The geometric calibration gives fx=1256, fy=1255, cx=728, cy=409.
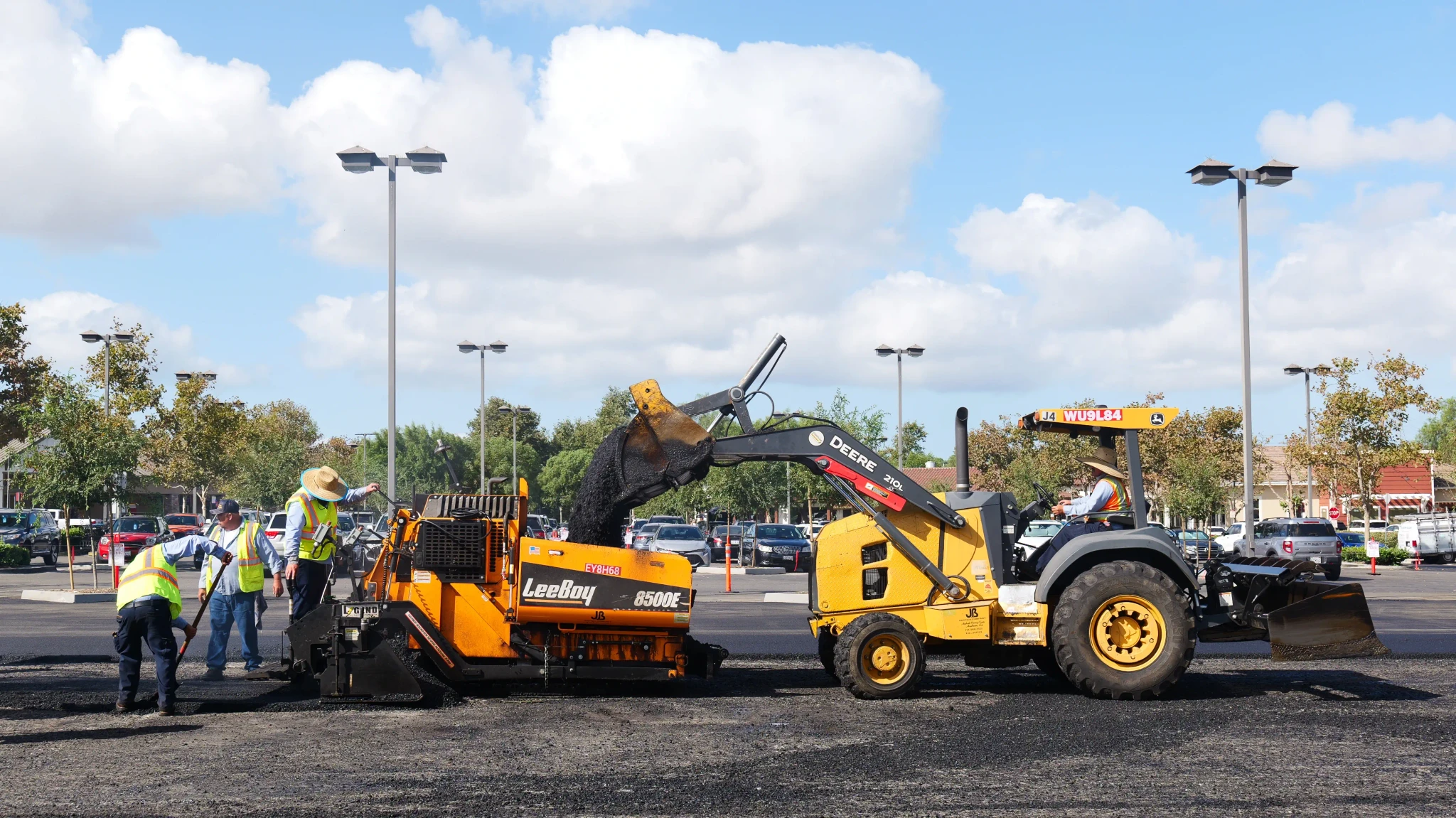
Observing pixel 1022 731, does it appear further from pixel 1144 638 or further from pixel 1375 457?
pixel 1375 457

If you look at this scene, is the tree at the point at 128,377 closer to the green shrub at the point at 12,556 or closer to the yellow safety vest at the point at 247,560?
the green shrub at the point at 12,556

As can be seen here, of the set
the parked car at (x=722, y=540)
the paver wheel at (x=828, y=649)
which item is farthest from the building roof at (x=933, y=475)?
the paver wheel at (x=828, y=649)

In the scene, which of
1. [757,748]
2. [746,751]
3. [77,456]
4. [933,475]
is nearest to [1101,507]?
[757,748]

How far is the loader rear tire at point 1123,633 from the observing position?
971cm

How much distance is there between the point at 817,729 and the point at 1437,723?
14.6 ft

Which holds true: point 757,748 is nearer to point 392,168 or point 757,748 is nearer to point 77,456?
point 392,168

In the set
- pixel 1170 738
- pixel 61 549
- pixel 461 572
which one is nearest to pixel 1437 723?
pixel 1170 738

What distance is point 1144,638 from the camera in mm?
9828

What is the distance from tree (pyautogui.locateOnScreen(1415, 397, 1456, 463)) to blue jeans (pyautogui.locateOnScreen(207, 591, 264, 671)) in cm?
8978

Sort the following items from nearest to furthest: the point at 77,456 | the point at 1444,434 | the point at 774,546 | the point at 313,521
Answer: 1. the point at 313,521
2. the point at 77,456
3. the point at 774,546
4. the point at 1444,434

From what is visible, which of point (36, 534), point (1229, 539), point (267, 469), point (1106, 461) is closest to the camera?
point (1106, 461)

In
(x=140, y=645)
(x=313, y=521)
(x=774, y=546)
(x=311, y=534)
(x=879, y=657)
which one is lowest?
(x=774, y=546)

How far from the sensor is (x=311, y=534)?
37.4 feet

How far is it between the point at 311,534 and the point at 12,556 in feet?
94.1
